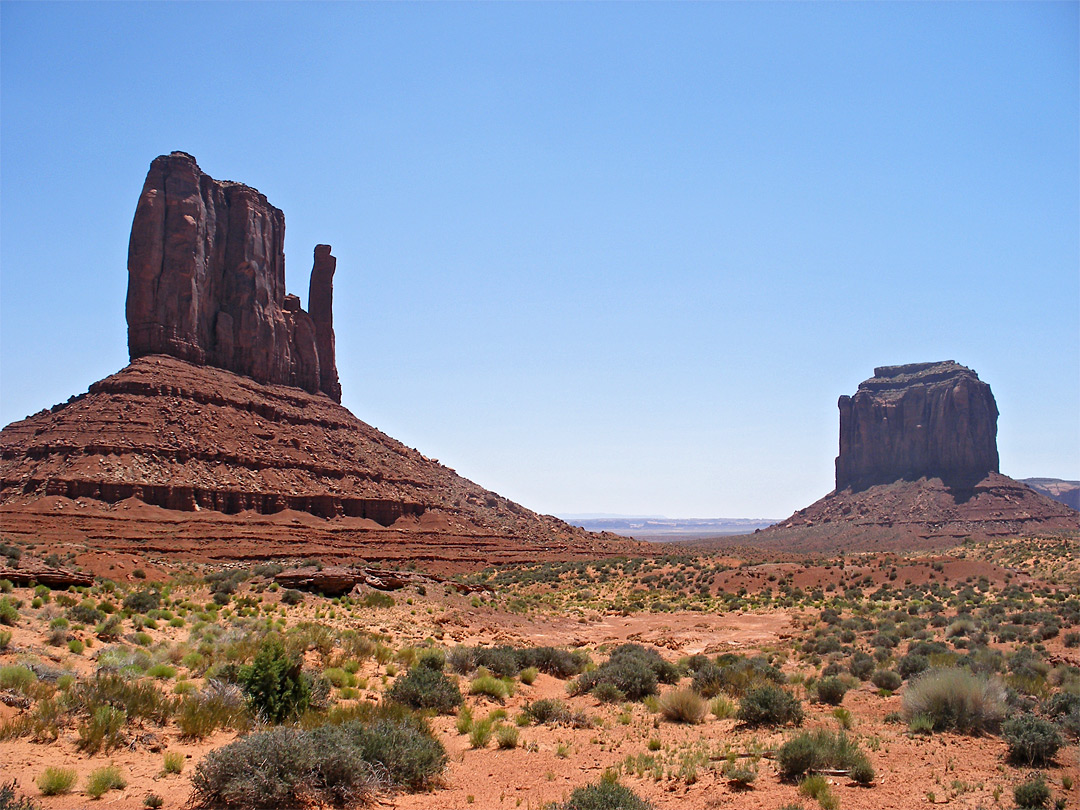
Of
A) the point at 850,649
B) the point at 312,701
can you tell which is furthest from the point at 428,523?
the point at 312,701

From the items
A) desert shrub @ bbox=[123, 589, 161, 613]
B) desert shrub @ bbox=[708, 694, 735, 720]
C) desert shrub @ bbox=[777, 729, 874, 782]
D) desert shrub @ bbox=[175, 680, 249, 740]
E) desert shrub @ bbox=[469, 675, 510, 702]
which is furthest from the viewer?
desert shrub @ bbox=[123, 589, 161, 613]

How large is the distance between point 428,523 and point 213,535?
2437 cm

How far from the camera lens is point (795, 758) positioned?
9680 mm

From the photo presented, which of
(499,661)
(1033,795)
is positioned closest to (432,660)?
(499,661)

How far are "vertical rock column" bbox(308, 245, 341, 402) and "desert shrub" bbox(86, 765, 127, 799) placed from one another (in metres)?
84.3

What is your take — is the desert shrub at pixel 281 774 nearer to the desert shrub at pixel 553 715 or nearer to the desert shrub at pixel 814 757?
the desert shrub at pixel 553 715

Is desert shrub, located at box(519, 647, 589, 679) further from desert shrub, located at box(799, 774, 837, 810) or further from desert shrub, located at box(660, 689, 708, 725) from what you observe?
desert shrub, located at box(799, 774, 837, 810)

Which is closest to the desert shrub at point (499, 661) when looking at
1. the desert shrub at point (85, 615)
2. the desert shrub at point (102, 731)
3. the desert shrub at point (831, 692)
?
the desert shrub at point (831, 692)

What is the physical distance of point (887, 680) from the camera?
1614cm

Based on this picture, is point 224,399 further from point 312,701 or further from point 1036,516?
point 1036,516

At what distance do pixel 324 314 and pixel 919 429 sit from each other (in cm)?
11108

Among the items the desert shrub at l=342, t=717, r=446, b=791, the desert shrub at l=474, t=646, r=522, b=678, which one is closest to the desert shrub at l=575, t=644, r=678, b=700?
the desert shrub at l=474, t=646, r=522, b=678

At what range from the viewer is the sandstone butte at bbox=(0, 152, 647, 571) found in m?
51.6

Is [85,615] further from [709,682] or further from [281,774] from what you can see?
[709,682]
